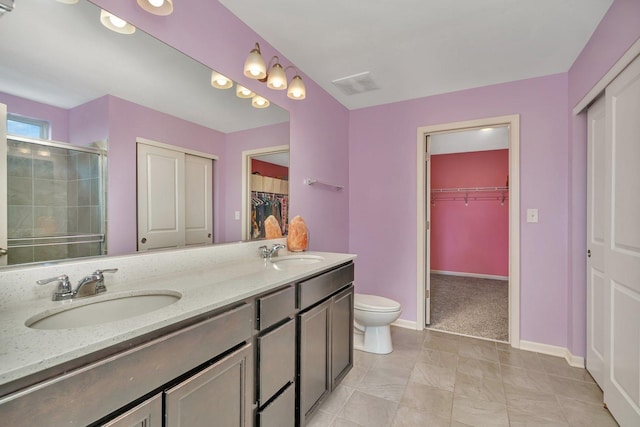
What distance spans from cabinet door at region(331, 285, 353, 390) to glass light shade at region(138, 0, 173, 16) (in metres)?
1.67

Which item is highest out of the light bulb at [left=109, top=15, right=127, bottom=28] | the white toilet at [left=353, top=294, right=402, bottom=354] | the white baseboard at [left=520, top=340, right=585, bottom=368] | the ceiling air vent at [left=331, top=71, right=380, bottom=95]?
the ceiling air vent at [left=331, top=71, right=380, bottom=95]

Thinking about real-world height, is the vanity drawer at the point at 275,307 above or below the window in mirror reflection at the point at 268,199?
below

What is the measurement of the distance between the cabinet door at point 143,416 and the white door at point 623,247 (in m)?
2.03

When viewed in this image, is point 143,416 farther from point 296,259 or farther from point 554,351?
point 554,351

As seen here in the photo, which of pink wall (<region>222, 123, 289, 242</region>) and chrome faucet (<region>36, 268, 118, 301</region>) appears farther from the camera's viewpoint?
pink wall (<region>222, 123, 289, 242</region>)

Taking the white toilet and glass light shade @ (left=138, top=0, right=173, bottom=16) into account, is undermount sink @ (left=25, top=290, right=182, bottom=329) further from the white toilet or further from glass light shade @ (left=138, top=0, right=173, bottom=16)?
the white toilet

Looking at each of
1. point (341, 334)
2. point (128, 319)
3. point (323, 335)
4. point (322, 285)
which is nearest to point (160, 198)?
point (128, 319)

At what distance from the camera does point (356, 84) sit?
264cm

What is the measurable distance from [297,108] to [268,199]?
32.7 inches

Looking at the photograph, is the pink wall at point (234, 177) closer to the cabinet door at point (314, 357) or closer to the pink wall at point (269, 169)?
the pink wall at point (269, 169)

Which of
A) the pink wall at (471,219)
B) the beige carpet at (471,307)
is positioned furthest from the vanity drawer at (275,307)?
the pink wall at (471,219)

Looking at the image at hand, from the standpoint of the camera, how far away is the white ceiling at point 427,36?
169cm

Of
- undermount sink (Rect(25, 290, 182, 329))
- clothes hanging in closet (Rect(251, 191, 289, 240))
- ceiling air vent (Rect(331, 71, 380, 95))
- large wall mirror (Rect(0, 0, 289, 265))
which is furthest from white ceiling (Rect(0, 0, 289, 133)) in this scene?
ceiling air vent (Rect(331, 71, 380, 95))

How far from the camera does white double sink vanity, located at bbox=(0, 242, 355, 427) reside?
620 mm
